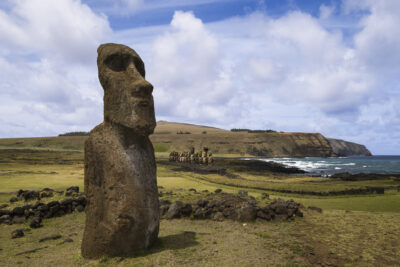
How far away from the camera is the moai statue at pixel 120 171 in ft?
22.6

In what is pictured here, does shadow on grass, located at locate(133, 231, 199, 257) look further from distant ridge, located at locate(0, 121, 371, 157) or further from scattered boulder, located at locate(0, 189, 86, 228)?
distant ridge, located at locate(0, 121, 371, 157)

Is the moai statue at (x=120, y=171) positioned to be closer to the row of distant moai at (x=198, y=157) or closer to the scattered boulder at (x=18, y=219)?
the scattered boulder at (x=18, y=219)

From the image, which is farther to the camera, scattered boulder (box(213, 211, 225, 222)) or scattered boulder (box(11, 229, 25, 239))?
scattered boulder (box(213, 211, 225, 222))

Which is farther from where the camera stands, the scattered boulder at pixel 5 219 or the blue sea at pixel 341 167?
A: the blue sea at pixel 341 167

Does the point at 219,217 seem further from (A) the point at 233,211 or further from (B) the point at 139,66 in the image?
(B) the point at 139,66

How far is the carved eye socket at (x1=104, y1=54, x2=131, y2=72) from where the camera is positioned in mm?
7539

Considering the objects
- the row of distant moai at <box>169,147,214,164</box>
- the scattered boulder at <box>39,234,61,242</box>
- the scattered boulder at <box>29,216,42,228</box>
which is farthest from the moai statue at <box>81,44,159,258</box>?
the row of distant moai at <box>169,147,214,164</box>

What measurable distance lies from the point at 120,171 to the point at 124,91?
199 cm

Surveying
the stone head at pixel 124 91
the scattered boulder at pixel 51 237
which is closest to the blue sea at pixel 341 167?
the scattered boulder at pixel 51 237

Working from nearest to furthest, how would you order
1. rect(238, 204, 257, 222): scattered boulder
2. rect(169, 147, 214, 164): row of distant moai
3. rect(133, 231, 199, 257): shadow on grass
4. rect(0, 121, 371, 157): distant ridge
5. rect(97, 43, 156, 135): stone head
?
rect(97, 43, 156, 135): stone head
rect(133, 231, 199, 257): shadow on grass
rect(238, 204, 257, 222): scattered boulder
rect(169, 147, 214, 164): row of distant moai
rect(0, 121, 371, 157): distant ridge

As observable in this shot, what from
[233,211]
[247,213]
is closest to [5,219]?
[233,211]

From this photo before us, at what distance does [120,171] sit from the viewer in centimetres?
694

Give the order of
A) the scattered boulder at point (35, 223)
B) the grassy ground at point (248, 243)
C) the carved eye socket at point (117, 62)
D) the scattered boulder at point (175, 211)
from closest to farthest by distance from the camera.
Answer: the grassy ground at point (248, 243) < the carved eye socket at point (117, 62) < the scattered boulder at point (35, 223) < the scattered boulder at point (175, 211)

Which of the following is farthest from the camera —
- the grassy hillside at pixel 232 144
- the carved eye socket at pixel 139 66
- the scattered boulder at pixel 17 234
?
the grassy hillside at pixel 232 144
